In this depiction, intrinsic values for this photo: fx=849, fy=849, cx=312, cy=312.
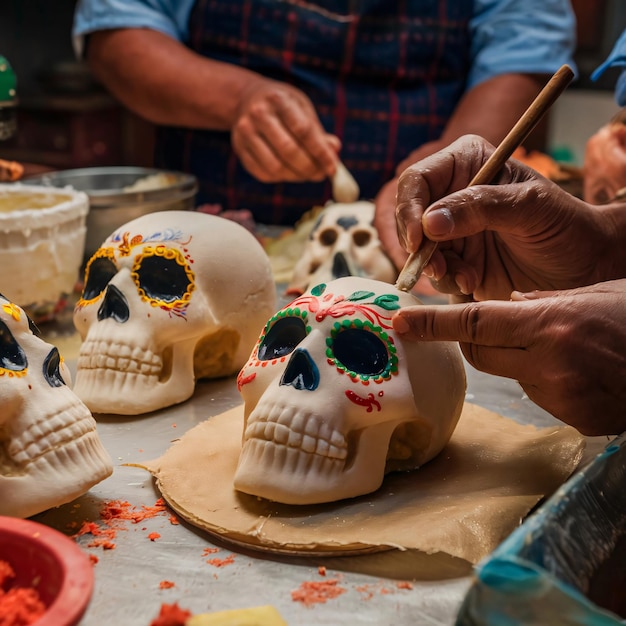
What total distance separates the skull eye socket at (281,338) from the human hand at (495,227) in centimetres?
28

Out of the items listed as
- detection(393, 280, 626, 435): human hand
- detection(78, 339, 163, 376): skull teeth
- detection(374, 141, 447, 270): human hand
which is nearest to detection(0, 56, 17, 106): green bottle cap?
detection(78, 339, 163, 376): skull teeth

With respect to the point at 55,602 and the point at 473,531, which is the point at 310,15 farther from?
the point at 55,602

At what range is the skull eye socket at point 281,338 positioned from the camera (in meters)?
1.57

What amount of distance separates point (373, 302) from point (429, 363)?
148 mm

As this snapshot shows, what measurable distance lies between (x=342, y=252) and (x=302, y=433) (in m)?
1.36

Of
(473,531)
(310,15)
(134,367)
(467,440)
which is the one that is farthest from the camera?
(310,15)

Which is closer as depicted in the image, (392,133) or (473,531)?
(473,531)

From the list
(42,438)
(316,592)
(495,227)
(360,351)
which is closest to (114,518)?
(42,438)

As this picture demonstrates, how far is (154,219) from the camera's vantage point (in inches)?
79.9

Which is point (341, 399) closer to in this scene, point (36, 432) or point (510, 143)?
point (36, 432)

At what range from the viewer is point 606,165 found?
3133 millimetres

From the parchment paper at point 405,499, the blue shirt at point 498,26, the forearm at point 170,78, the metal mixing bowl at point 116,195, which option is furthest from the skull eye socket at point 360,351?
the blue shirt at point 498,26

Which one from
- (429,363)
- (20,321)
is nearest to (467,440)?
(429,363)

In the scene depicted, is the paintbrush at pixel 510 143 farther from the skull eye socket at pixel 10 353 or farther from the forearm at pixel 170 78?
the forearm at pixel 170 78
